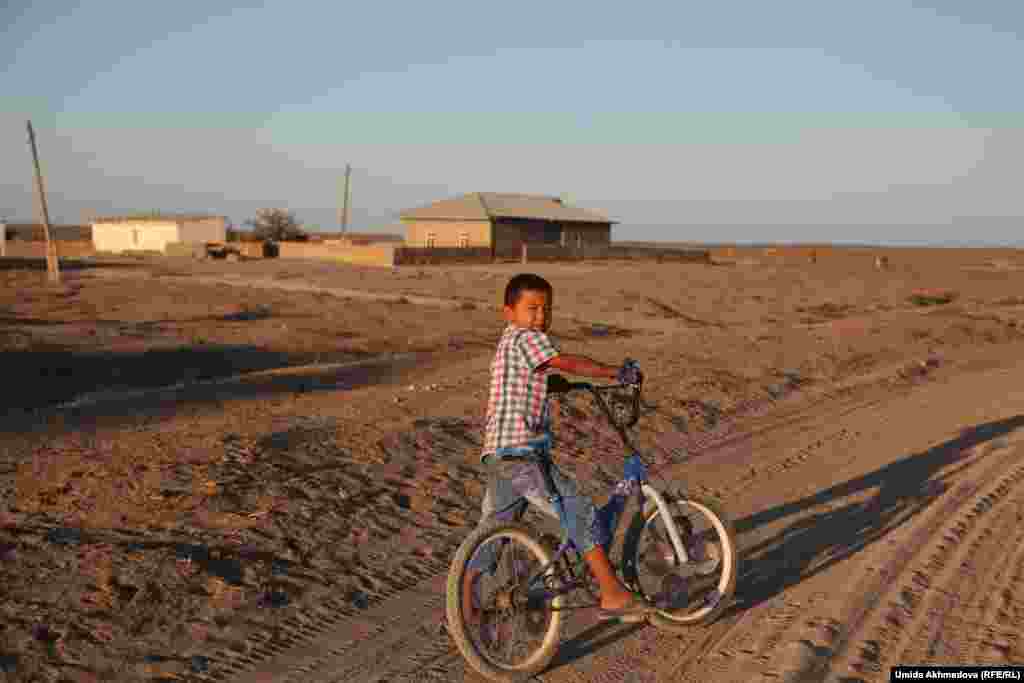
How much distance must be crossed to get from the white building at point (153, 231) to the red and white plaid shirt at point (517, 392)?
62567 millimetres

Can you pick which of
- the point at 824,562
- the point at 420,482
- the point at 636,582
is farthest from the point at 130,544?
the point at 824,562

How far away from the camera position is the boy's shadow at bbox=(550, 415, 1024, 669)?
16.5 feet

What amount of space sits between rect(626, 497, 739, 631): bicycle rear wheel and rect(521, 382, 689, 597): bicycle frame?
0.05 meters

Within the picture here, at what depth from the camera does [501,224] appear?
4753 cm

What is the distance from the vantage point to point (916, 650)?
4461 mm

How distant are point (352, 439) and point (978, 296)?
31.2m

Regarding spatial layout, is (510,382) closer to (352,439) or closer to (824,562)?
(824,562)

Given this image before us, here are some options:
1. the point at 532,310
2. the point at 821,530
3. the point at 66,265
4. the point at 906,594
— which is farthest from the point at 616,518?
the point at 66,265

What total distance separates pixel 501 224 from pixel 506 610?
4400cm

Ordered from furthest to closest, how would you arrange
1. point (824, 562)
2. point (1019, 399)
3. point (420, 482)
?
1. point (1019, 399)
2. point (420, 482)
3. point (824, 562)

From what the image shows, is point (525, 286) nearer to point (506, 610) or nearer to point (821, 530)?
point (506, 610)

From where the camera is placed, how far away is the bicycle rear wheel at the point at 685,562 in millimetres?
4508

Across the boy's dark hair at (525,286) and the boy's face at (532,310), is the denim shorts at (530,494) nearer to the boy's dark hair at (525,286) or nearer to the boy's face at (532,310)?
the boy's face at (532,310)

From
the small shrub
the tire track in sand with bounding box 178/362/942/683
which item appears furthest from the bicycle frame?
the small shrub
